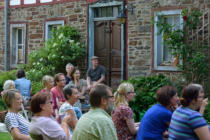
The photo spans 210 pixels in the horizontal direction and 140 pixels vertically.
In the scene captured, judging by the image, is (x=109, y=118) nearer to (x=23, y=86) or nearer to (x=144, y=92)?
(x=23, y=86)

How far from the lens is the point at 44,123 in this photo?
411cm

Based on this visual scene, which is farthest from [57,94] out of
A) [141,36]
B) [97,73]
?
[141,36]

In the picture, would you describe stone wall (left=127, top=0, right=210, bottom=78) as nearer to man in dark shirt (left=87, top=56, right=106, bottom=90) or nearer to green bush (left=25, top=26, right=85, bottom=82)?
man in dark shirt (left=87, top=56, right=106, bottom=90)

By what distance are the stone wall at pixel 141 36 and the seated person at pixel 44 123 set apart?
763cm

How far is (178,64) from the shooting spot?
10.8 meters

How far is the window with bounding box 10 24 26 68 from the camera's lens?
1625 centimetres

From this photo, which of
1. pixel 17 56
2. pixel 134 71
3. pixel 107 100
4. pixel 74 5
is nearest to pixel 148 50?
pixel 134 71

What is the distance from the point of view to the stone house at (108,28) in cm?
1165

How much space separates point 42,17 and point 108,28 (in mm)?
3180

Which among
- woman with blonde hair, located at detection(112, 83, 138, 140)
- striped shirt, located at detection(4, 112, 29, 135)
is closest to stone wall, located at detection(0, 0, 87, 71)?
woman with blonde hair, located at detection(112, 83, 138, 140)

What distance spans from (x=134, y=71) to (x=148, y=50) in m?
0.78

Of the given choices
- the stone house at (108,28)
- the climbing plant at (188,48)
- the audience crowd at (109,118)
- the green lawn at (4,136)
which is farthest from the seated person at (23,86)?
the audience crowd at (109,118)

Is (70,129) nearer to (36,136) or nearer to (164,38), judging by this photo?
(36,136)

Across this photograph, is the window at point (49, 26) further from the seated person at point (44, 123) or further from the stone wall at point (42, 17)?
the seated person at point (44, 123)
